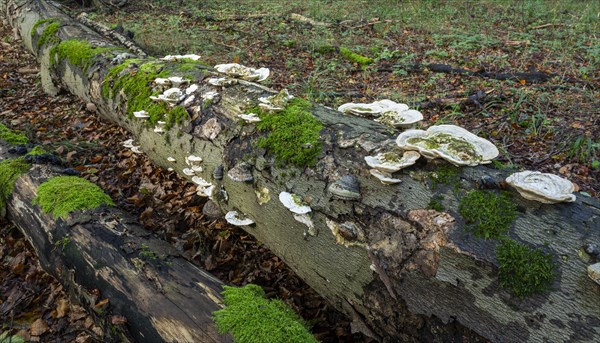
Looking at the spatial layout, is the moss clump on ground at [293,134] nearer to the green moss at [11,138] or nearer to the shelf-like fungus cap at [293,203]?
the shelf-like fungus cap at [293,203]

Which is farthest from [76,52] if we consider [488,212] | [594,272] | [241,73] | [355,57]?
[594,272]

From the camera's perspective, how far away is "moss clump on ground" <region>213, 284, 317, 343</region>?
241cm

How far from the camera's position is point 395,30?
40.8 ft

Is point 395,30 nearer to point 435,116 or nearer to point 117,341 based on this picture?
point 435,116

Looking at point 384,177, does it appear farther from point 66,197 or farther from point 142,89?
point 142,89

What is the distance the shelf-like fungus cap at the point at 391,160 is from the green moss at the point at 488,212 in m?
0.42

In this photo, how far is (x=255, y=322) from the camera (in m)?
2.50

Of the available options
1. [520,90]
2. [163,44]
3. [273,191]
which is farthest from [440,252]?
[163,44]

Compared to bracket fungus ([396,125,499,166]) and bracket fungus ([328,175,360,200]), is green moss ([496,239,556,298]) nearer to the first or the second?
bracket fungus ([396,125,499,166])

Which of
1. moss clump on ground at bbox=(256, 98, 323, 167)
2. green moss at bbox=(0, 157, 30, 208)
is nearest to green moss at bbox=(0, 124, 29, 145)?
green moss at bbox=(0, 157, 30, 208)

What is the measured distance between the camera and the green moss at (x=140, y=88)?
4520mm

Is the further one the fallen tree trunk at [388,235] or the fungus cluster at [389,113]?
the fungus cluster at [389,113]

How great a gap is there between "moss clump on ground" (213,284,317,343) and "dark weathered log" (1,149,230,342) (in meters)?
0.07

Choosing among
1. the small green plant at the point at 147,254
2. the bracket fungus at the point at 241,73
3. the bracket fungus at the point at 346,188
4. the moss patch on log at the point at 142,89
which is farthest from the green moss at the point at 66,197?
the bracket fungus at the point at 346,188
